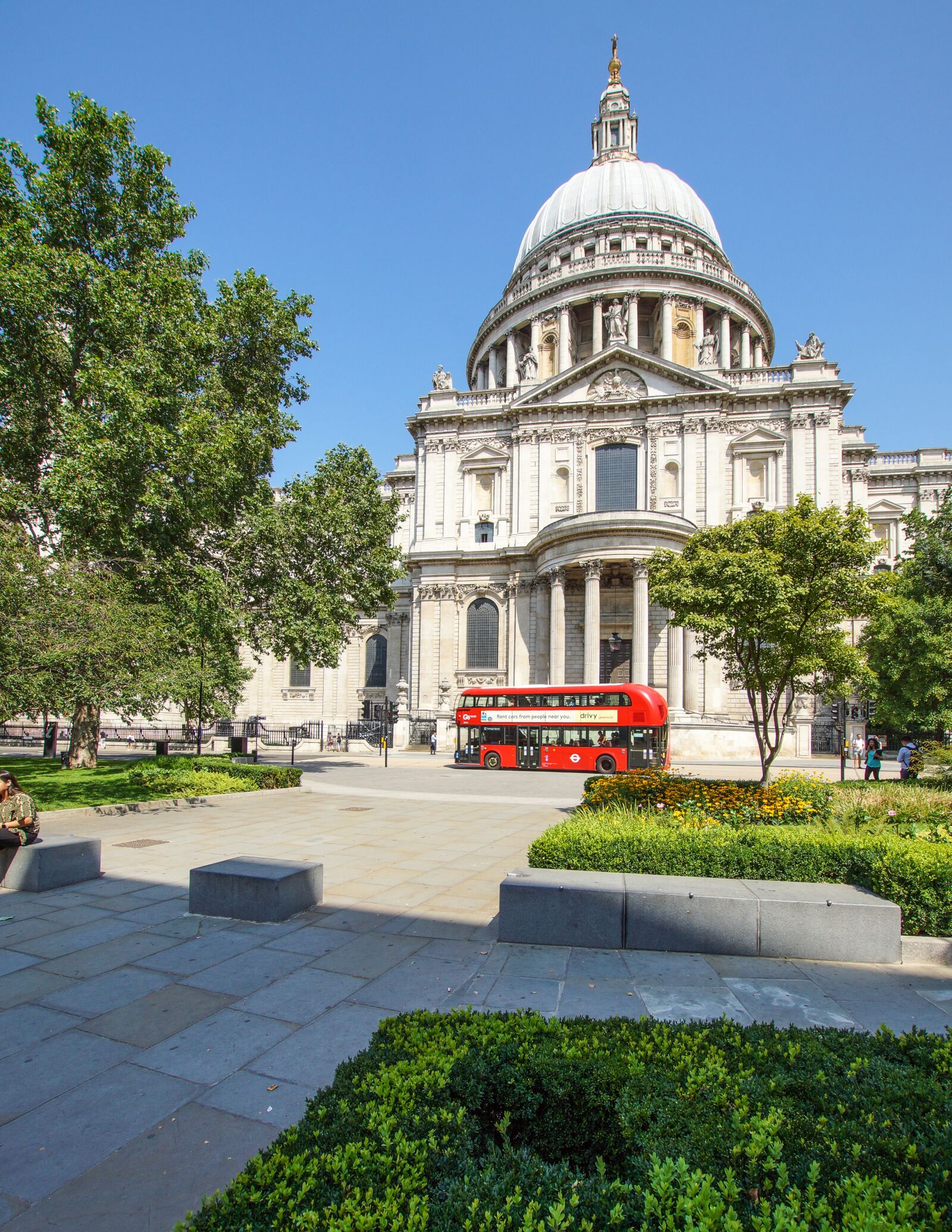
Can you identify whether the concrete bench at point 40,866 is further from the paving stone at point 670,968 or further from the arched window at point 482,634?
the arched window at point 482,634

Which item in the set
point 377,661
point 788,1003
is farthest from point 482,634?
point 788,1003

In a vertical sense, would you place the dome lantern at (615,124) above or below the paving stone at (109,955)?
above

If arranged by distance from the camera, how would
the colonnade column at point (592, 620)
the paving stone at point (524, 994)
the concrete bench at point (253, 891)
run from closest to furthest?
the paving stone at point (524, 994), the concrete bench at point (253, 891), the colonnade column at point (592, 620)

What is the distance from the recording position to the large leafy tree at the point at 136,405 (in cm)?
1911

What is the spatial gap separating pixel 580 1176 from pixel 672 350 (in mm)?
57703

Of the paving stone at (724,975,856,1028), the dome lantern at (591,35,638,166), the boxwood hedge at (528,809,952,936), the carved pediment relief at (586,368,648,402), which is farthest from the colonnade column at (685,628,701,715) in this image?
the dome lantern at (591,35,638,166)

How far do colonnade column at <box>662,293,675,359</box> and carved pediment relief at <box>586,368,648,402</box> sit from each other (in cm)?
1083

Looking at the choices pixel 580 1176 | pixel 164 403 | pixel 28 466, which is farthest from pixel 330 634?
pixel 580 1176

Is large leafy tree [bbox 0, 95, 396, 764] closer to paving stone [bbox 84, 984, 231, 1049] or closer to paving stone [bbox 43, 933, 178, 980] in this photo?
paving stone [bbox 43, 933, 178, 980]

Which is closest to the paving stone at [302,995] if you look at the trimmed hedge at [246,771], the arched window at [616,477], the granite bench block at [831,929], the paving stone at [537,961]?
the paving stone at [537,961]

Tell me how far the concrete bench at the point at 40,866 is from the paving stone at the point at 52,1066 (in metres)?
4.36

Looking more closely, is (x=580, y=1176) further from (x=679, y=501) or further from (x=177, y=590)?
(x=679, y=501)

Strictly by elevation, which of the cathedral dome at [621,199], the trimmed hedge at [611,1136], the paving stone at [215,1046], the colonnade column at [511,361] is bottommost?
the paving stone at [215,1046]

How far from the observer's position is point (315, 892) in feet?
26.7
